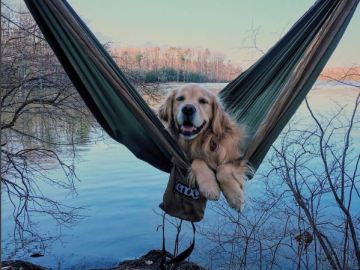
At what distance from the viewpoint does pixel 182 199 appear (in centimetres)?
267

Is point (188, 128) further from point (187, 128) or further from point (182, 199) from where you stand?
point (182, 199)

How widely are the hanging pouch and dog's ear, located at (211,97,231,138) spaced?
2.10 feet

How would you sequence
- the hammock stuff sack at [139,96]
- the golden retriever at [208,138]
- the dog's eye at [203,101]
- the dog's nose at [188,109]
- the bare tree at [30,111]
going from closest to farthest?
1. the hammock stuff sack at [139,96]
2. the golden retriever at [208,138]
3. the dog's nose at [188,109]
4. the dog's eye at [203,101]
5. the bare tree at [30,111]

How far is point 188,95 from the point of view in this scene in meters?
3.19

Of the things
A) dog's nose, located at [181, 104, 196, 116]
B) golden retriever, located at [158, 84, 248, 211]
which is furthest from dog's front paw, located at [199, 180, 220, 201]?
dog's nose, located at [181, 104, 196, 116]

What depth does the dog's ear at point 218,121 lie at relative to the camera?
3.18 meters

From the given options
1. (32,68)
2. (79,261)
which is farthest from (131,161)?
(32,68)

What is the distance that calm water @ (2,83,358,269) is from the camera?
36.4 ft

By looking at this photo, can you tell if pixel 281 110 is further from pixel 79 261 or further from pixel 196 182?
pixel 79 261

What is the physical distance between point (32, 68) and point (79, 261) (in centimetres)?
572

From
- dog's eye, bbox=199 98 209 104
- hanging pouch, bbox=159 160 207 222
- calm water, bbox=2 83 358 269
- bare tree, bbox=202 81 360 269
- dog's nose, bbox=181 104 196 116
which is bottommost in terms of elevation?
calm water, bbox=2 83 358 269

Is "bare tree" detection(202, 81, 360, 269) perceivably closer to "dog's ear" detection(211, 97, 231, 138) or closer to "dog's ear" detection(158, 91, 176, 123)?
"dog's ear" detection(211, 97, 231, 138)

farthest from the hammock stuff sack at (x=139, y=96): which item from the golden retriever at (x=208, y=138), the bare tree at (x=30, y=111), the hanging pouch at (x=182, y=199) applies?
the bare tree at (x=30, y=111)

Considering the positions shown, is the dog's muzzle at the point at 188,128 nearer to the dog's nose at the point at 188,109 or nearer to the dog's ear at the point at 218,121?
the dog's nose at the point at 188,109
